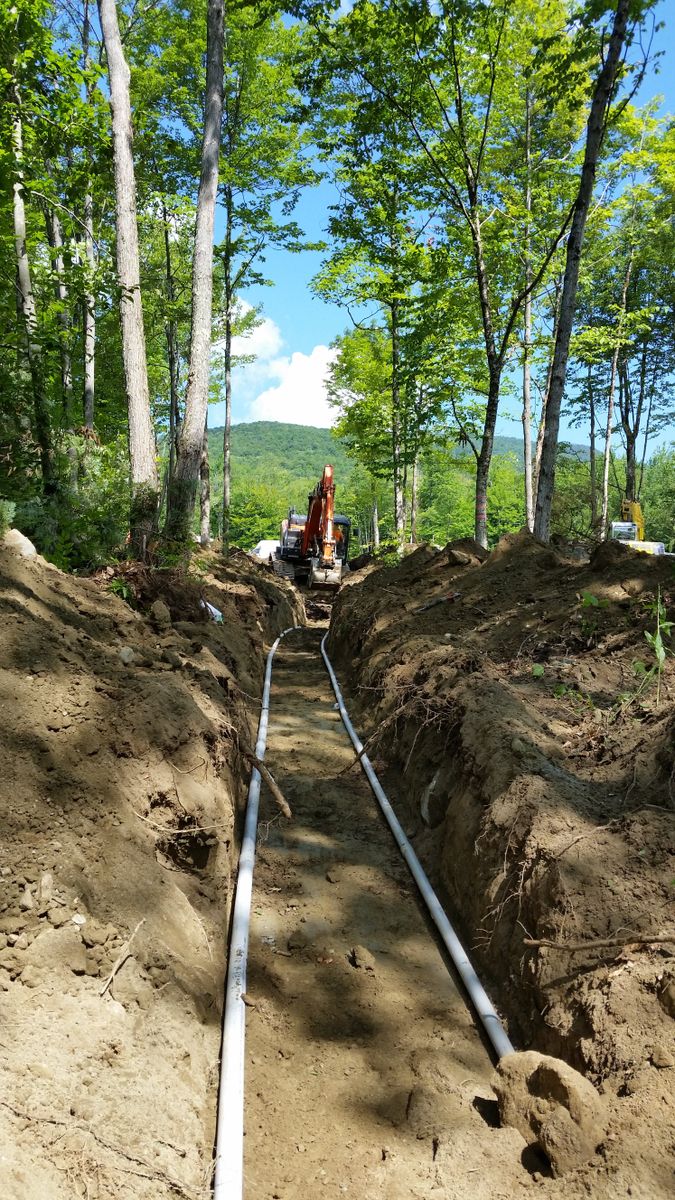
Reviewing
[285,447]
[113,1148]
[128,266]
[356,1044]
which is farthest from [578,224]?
[285,447]

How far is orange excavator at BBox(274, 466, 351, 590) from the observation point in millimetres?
18594

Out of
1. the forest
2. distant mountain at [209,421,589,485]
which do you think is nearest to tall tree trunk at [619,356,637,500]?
the forest

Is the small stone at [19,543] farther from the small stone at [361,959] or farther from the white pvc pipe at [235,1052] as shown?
the small stone at [361,959]

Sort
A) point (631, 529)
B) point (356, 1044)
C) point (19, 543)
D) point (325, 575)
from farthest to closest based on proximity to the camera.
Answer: point (631, 529), point (325, 575), point (19, 543), point (356, 1044)

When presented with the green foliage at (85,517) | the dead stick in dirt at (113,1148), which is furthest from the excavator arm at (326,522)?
the dead stick in dirt at (113,1148)

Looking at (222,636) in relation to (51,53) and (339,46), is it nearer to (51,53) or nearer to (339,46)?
(51,53)

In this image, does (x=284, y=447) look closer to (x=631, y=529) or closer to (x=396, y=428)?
(x=631, y=529)

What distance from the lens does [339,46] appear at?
425 inches

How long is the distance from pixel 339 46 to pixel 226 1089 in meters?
13.2

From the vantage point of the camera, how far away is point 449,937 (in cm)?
389

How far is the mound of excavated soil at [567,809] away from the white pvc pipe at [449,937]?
103 mm

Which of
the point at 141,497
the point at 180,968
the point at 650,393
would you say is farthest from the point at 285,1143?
the point at 650,393

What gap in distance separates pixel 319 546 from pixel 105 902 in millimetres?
16182

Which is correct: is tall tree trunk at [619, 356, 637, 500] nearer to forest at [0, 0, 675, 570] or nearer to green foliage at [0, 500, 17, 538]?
forest at [0, 0, 675, 570]
